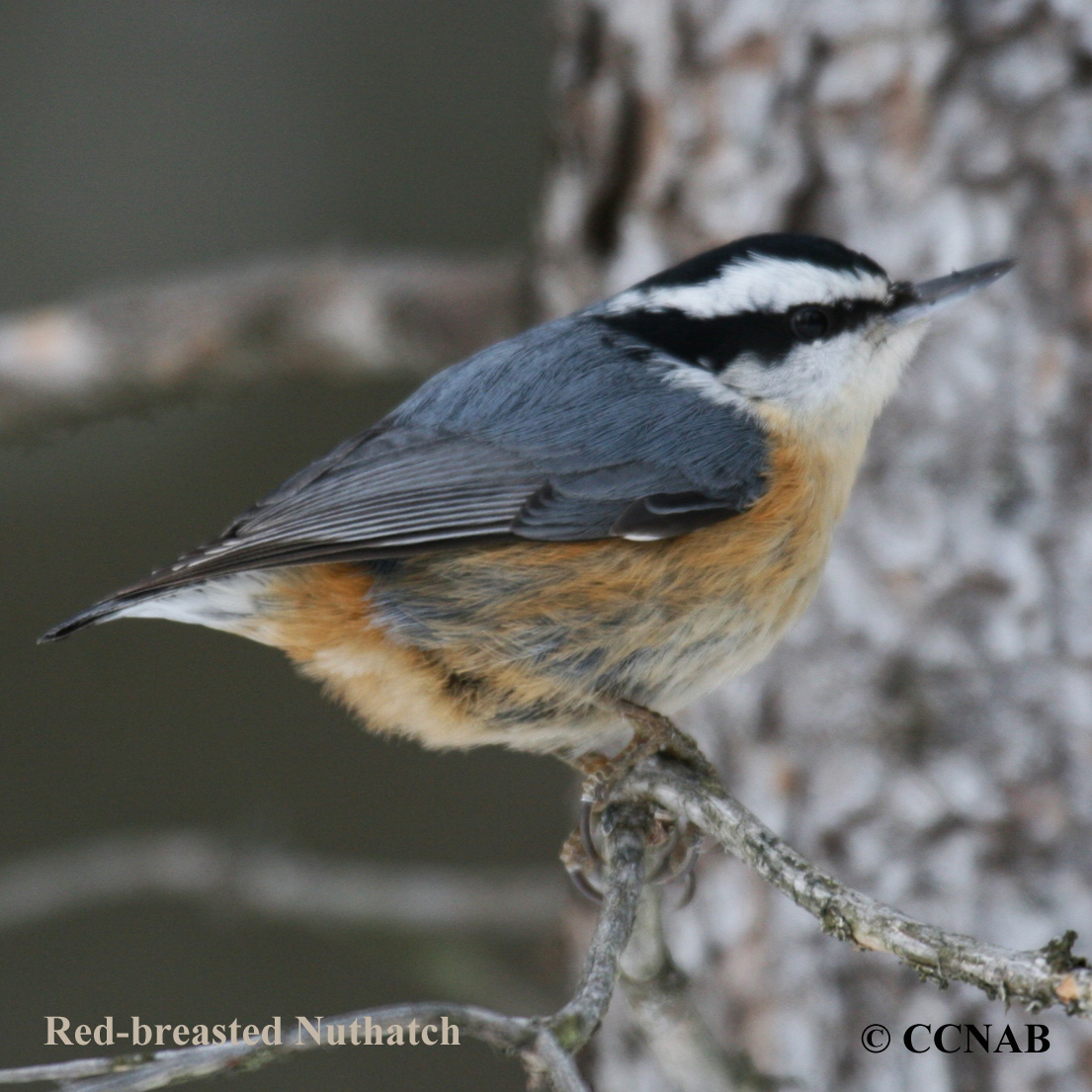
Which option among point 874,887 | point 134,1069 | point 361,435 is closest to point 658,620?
point 361,435

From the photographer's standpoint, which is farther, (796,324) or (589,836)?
(796,324)

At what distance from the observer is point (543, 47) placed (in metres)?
5.22

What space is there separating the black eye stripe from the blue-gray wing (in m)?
0.05

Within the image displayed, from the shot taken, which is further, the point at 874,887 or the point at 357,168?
the point at 357,168

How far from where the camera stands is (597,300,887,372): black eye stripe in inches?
88.6

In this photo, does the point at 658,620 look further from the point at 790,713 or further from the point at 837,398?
the point at 790,713

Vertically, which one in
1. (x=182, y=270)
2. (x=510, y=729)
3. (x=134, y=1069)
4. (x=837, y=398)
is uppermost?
(x=182, y=270)

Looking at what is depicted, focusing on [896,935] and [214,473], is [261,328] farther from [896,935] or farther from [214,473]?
[896,935]

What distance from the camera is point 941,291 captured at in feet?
7.34

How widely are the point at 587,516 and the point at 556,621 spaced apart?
19 centimetres

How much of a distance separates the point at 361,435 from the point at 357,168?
3270 millimetres

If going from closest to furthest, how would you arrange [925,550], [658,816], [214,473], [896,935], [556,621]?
[896,935] → [658,816] → [556,621] → [925,550] → [214,473]

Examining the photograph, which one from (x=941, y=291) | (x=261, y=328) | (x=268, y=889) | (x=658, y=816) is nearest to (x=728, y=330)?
(x=941, y=291)

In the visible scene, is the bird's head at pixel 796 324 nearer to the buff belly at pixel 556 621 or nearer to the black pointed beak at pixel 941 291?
the black pointed beak at pixel 941 291
